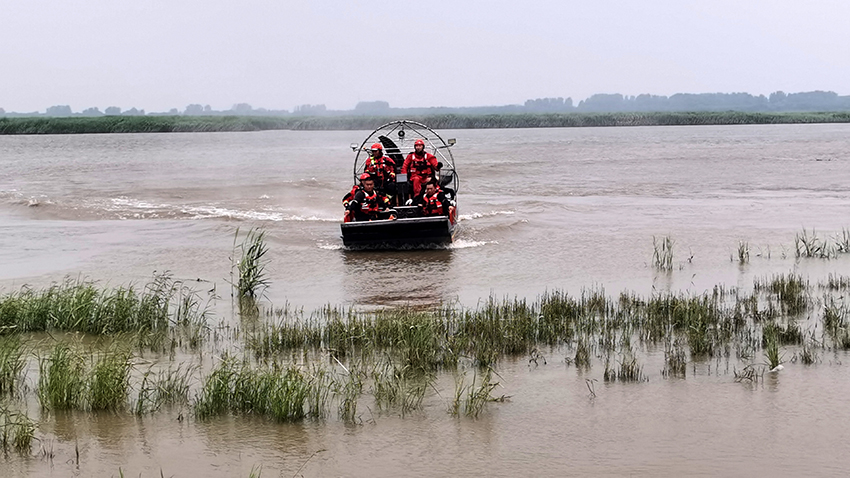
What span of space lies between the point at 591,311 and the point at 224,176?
2392cm

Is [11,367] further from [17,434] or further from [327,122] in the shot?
[327,122]

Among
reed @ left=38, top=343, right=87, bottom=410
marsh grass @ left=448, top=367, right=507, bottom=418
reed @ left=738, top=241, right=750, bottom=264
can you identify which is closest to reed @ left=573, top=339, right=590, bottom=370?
marsh grass @ left=448, top=367, right=507, bottom=418

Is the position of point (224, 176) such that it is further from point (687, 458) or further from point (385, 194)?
point (687, 458)

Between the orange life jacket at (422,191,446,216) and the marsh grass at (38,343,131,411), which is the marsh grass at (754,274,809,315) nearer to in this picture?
the orange life jacket at (422,191,446,216)

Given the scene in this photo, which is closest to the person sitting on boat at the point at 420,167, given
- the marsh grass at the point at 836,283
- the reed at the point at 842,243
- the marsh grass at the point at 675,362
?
the reed at the point at 842,243

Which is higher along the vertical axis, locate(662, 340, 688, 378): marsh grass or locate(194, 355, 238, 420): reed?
locate(194, 355, 238, 420): reed

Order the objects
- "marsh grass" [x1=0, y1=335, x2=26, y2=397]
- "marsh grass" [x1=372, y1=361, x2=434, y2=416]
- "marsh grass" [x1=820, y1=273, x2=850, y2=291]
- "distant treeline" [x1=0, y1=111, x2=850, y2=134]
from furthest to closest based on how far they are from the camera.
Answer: "distant treeline" [x1=0, y1=111, x2=850, y2=134] → "marsh grass" [x1=820, y1=273, x2=850, y2=291] → "marsh grass" [x1=0, y1=335, x2=26, y2=397] → "marsh grass" [x1=372, y1=361, x2=434, y2=416]

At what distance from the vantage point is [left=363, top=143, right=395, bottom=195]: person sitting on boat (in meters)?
16.7

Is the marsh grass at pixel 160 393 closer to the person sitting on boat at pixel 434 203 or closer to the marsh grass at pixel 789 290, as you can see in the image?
the marsh grass at pixel 789 290

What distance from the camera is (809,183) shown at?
2756cm

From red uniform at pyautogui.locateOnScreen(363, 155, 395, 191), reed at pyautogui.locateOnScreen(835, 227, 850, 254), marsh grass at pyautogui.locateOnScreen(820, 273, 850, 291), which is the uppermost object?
red uniform at pyautogui.locateOnScreen(363, 155, 395, 191)

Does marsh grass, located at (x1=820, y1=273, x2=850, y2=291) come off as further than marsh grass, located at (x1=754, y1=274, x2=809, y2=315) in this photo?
Yes

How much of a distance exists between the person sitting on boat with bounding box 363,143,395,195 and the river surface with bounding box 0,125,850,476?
154cm

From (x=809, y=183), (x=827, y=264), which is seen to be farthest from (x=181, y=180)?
(x=827, y=264)
